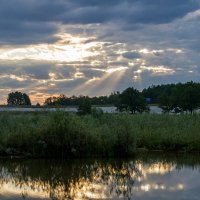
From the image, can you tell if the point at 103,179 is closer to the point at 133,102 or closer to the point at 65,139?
the point at 65,139

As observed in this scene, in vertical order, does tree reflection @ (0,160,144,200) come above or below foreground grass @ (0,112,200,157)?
below

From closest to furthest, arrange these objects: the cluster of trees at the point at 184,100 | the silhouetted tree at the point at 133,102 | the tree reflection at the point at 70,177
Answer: the tree reflection at the point at 70,177 < the silhouetted tree at the point at 133,102 < the cluster of trees at the point at 184,100

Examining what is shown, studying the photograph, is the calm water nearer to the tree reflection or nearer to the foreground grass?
the tree reflection

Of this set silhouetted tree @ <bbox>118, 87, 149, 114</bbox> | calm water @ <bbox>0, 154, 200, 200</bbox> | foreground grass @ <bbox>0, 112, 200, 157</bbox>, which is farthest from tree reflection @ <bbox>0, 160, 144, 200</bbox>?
silhouetted tree @ <bbox>118, 87, 149, 114</bbox>

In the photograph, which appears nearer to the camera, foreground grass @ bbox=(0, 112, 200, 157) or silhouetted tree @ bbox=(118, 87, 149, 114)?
foreground grass @ bbox=(0, 112, 200, 157)

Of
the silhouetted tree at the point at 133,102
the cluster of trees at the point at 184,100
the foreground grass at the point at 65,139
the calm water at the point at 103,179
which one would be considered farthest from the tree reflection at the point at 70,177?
the cluster of trees at the point at 184,100

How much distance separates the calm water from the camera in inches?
495

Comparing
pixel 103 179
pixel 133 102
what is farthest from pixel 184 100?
pixel 103 179

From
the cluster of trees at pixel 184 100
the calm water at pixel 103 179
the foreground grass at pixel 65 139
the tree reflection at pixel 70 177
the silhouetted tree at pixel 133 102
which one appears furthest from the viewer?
the cluster of trees at pixel 184 100

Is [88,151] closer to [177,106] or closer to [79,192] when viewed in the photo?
[79,192]

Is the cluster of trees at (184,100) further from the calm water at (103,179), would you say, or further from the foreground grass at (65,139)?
the calm water at (103,179)

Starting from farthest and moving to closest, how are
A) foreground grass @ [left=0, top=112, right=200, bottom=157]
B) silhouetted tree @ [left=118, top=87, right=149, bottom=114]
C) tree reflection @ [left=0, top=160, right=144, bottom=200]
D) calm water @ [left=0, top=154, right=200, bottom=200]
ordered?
silhouetted tree @ [left=118, top=87, right=149, bottom=114], foreground grass @ [left=0, top=112, right=200, bottom=157], tree reflection @ [left=0, top=160, right=144, bottom=200], calm water @ [left=0, top=154, right=200, bottom=200]

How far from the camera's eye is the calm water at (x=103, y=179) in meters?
12.6

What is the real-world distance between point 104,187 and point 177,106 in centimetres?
4459
